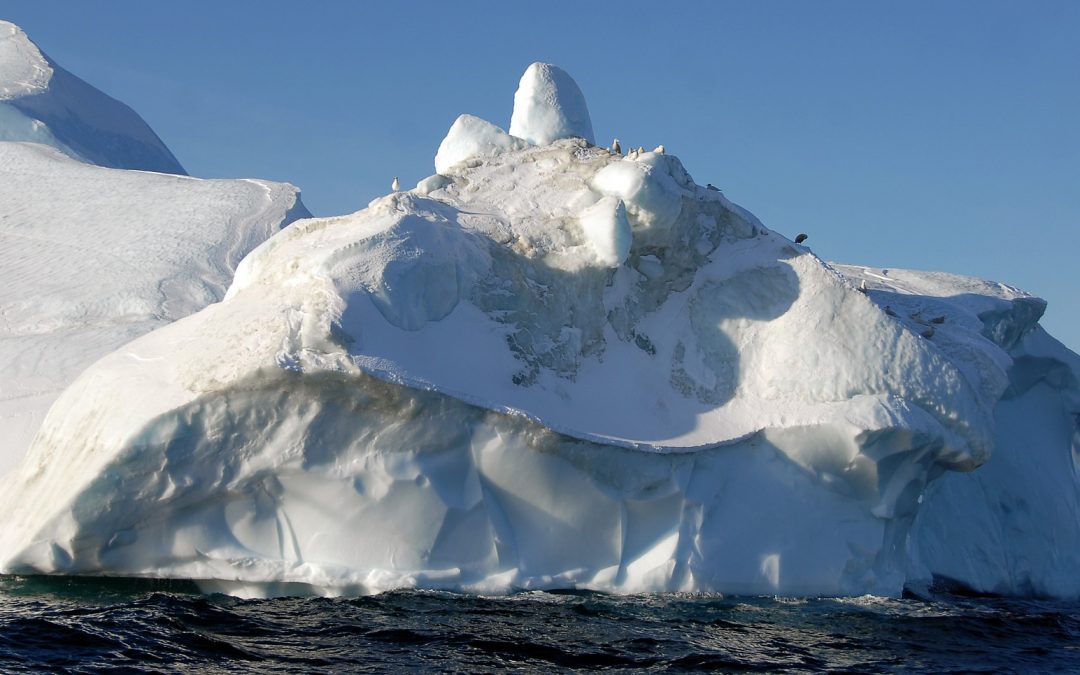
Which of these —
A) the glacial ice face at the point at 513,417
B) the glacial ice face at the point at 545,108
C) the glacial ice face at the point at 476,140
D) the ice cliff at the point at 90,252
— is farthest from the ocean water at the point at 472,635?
the glacial ice face at the point at 545,108

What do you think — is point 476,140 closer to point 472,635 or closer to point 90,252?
point 472,635

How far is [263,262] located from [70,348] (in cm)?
→ 613

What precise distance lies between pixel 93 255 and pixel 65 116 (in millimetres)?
11973

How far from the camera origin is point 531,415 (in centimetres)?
855

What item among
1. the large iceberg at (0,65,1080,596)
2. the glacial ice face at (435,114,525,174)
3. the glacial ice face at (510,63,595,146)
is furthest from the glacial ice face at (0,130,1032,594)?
the glacial ice face at (510,63,595,146)

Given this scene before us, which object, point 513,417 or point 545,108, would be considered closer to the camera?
point 513,417

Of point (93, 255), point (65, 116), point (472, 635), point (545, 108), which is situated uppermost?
point (65, 116)

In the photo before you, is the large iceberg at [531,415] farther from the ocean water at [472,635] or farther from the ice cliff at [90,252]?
the ice cliff at [90,252]

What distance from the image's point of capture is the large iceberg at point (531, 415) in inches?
325

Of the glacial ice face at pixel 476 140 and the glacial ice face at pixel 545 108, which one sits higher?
the glacial ice face at pixel 545 108

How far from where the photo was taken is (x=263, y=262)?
998 cm

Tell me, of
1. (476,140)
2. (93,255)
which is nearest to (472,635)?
(476,140)

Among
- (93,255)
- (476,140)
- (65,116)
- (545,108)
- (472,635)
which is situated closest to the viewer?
(472,635)

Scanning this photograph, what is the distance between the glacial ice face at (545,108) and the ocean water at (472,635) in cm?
579
